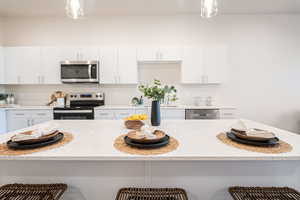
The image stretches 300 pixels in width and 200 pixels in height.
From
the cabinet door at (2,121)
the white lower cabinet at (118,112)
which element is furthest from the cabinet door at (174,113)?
the cabinet door at (2,121)

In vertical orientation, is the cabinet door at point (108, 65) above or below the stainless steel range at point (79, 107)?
above

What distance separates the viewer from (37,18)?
11.3 ft

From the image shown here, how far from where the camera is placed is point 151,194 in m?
0.99

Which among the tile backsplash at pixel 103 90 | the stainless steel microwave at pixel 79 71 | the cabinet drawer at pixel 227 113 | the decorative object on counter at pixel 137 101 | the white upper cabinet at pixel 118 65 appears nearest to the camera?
the cabinet drawer at pixel 227 113

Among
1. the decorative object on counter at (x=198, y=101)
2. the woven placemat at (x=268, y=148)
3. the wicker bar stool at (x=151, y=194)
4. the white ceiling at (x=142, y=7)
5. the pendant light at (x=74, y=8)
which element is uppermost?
the white ceiling at (x=142, y=7)

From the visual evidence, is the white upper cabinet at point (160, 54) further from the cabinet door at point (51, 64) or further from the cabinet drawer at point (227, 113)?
the cabinet door at point (51, 64)

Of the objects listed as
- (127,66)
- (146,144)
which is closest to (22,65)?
(127,66)

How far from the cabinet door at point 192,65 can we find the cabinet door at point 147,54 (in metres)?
0.60

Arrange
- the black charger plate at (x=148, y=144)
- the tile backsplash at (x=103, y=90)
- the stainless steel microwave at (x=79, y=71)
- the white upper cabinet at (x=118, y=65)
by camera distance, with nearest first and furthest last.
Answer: the black charger plate at (x=148, y=144), the stainless steel microwave at (x=79, y=71), the white upper cabinet at (x=118, y=65), the tile backsplash at (x=103, y=90)

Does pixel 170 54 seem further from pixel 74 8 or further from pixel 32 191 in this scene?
pixel 32 191

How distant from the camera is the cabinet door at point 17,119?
9.68 ft

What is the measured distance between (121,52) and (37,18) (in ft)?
7.07

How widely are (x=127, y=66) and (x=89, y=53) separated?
0.85 meters

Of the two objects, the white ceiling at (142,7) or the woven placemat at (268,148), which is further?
the white ceiling at (142,7)
